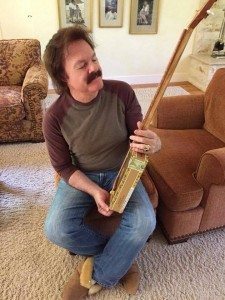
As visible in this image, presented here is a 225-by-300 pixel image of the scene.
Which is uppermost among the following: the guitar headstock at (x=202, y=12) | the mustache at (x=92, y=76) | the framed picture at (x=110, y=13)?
the guitar headstock at (x=202, y=12)

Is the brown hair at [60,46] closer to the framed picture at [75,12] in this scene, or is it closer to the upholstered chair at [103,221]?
the upholstered chair at [103,221]

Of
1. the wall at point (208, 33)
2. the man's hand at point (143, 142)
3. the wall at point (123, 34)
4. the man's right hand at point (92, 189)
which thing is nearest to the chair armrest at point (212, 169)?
the man's hand at point (143, 142)

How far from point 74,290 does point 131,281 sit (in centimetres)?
26

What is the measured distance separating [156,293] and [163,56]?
3.32 m

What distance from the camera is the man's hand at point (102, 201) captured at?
3.69ft

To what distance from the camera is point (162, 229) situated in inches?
60.8

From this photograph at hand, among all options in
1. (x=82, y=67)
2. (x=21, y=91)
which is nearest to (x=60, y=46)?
(x=82, y=67)

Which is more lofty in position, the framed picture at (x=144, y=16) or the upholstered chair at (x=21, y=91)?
the framed picture at (x=144, y=16)

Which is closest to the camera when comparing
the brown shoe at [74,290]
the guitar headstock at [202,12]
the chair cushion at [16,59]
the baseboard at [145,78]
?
the guitar headstock at [202,12]

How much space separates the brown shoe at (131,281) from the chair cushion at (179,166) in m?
0.35

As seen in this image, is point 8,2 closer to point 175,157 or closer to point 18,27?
point 18,27

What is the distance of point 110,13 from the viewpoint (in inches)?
133

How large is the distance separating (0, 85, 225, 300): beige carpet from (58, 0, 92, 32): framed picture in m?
2.46

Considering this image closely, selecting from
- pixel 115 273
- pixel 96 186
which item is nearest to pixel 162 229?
pixel 115 273
